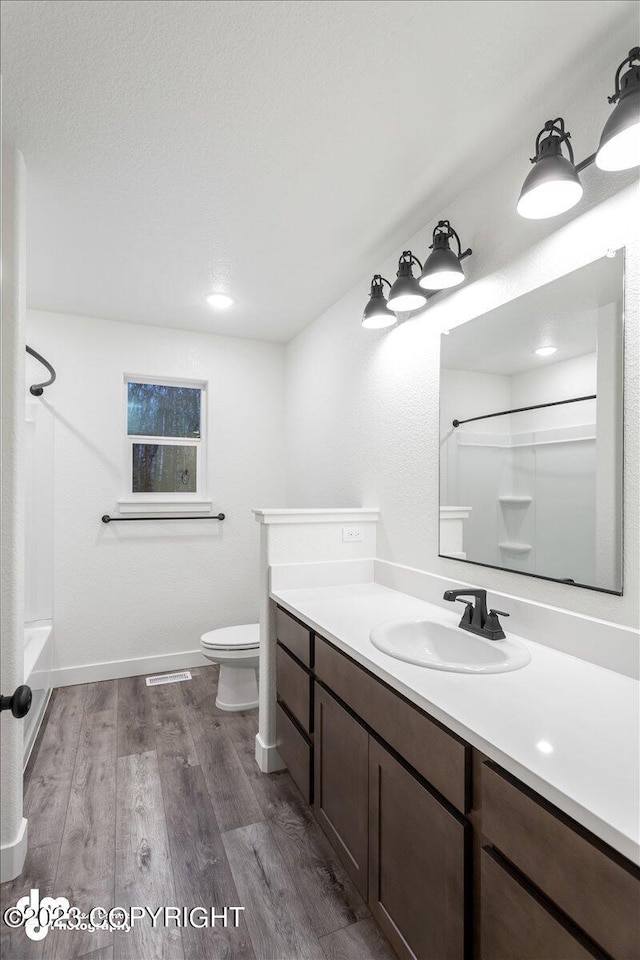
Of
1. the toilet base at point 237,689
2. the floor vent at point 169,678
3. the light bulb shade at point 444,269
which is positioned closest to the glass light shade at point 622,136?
the light bulb shade at point 444,269

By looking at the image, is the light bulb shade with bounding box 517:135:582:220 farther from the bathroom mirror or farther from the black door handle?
the black door handle

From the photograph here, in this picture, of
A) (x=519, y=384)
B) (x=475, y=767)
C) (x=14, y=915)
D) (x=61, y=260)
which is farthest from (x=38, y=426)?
(x=475, y=767)

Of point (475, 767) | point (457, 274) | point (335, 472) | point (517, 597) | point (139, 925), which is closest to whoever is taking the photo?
point (475, 767)

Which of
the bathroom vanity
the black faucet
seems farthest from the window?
the black faucet

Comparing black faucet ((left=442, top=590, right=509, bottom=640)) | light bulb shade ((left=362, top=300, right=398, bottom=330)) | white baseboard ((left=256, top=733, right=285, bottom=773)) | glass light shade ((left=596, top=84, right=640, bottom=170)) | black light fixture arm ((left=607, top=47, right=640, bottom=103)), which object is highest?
black light fixture arm ((left=607, top=47, right=640, bottom=103))

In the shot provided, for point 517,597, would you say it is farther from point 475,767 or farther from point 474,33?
point 474,33

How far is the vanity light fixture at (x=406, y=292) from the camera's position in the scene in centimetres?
190

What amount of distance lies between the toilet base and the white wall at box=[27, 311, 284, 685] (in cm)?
72

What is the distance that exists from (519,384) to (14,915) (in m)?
2.32

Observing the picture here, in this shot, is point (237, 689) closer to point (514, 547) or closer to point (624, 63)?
point (514, 547)

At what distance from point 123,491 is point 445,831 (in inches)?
114

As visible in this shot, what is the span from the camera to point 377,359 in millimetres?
2436

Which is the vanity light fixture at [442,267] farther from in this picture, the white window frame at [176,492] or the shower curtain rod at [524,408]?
the white window frame at [176,492]

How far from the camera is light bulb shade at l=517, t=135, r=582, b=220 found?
122 cm
